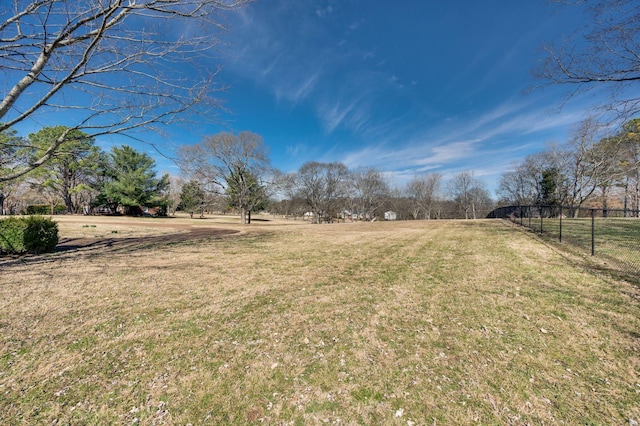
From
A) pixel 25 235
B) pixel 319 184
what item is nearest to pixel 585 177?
pixel 319 184

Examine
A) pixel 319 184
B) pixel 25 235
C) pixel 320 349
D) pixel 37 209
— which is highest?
pixel 319 184

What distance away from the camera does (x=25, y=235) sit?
8.30m

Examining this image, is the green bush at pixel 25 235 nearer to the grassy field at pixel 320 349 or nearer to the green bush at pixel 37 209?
the grassy field at pixel 320 349

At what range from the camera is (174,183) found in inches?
2243

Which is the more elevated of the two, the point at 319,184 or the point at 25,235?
the point at 319,184

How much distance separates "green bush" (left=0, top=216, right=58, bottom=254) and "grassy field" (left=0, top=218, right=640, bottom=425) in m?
4.07

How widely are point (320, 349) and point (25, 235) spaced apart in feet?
38.4

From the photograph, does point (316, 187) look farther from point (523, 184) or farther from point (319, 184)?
point (523, 184)

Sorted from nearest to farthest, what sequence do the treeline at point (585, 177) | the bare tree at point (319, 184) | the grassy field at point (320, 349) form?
the grassy field at point (320, 349)
the treeline at point (585, 177)
the bare tree at point (319, 184)

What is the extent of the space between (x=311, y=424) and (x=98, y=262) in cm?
820

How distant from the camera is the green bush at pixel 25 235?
323 inches

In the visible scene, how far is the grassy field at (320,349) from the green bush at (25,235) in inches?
160

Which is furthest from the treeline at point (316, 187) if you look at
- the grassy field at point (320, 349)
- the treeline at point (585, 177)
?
the grassy field at point (320, 349)

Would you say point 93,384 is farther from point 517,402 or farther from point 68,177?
point 68,177
